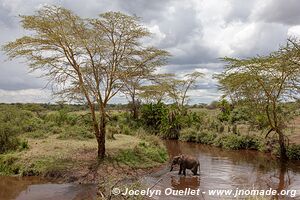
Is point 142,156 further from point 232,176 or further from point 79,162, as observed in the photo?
point 232,176

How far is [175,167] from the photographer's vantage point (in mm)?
18203

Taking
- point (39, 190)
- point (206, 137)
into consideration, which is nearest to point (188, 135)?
point (206, 137)

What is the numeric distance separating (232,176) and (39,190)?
8.20 metres

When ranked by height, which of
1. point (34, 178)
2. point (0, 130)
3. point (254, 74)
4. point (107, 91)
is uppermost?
point (254, 74)

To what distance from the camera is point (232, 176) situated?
16641mm

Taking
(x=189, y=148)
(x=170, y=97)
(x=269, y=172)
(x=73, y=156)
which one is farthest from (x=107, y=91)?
(x=170, y=97)

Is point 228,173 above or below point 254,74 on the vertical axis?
below

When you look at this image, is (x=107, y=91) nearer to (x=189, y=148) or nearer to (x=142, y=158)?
(x=142, y=158)

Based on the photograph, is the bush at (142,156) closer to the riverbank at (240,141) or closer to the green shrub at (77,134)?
the green shrub at (77,134)

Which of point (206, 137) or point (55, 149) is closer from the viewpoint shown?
point (55, 149)

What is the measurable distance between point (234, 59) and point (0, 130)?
13.7 metres

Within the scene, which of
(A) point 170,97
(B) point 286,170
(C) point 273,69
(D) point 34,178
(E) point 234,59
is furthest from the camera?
(A) point 170,97

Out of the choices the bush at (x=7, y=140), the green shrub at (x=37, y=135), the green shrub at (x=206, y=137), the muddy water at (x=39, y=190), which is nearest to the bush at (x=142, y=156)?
the muddy water at (x=39, y=190)

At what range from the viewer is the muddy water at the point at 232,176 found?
47.5 feet
